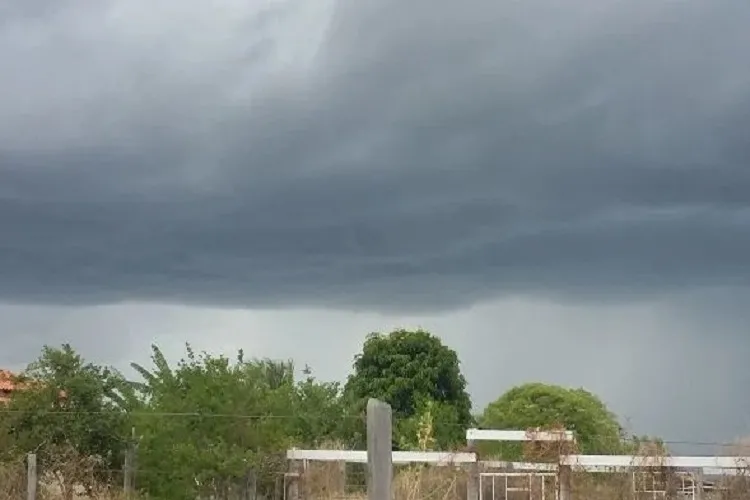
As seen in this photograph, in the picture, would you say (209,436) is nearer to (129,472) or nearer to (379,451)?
(129,472)

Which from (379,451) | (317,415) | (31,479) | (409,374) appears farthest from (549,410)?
(379,451)

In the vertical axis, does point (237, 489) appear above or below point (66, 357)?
below

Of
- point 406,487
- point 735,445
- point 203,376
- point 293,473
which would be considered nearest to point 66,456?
point 203,376

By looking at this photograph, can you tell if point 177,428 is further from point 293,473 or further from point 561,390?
point 561,390

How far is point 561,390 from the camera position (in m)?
66.1

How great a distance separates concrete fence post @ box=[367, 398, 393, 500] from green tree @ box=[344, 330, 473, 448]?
51.6 meters

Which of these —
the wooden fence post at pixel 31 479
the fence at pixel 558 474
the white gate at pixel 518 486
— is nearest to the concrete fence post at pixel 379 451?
the wooden fence post at pixel 31 479

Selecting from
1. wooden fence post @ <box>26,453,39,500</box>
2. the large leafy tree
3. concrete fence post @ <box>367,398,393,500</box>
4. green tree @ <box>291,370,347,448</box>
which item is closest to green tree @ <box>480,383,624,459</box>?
green tree @ <box>291,370,347,448</box>

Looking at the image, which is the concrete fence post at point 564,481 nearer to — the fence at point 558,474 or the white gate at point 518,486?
the fence at point 558,474

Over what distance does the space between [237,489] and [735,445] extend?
11120mm

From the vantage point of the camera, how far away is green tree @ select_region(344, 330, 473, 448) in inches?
2318

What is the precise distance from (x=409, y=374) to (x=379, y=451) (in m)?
54.3

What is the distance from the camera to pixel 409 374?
195ft

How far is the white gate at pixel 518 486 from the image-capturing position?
27484 mm
